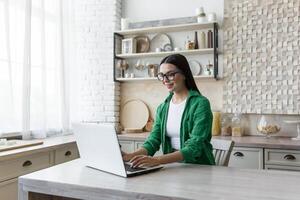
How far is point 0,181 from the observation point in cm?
217

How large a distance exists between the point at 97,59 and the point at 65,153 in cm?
141

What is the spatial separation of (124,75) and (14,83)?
1.37m

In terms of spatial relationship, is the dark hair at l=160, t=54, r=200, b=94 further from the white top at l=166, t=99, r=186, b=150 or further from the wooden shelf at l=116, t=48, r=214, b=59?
the wooden shelf at l=116, t=48, r=214, b=59

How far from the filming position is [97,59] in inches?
156

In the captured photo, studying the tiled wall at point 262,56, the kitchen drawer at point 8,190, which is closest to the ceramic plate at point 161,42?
the tiled wall at point 262,56

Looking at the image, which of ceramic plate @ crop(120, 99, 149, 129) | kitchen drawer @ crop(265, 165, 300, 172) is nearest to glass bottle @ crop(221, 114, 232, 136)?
kitchen drawer @ crop(265, 165, 300, 172)

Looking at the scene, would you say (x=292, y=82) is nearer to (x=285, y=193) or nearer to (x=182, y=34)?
(x=182, y=34)

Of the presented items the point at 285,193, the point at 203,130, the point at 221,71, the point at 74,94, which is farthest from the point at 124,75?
the point at 285,193

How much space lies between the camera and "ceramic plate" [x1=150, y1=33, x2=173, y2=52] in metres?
3.77

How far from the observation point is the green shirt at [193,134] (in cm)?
167

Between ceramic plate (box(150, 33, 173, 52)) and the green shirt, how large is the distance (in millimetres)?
1931

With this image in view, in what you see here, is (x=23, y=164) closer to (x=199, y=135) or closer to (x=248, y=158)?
(x=199, y=135)

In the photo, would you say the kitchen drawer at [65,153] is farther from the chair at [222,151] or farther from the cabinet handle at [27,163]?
the chair at [222,151]

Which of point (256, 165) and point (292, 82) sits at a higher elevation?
point (292, 82)
